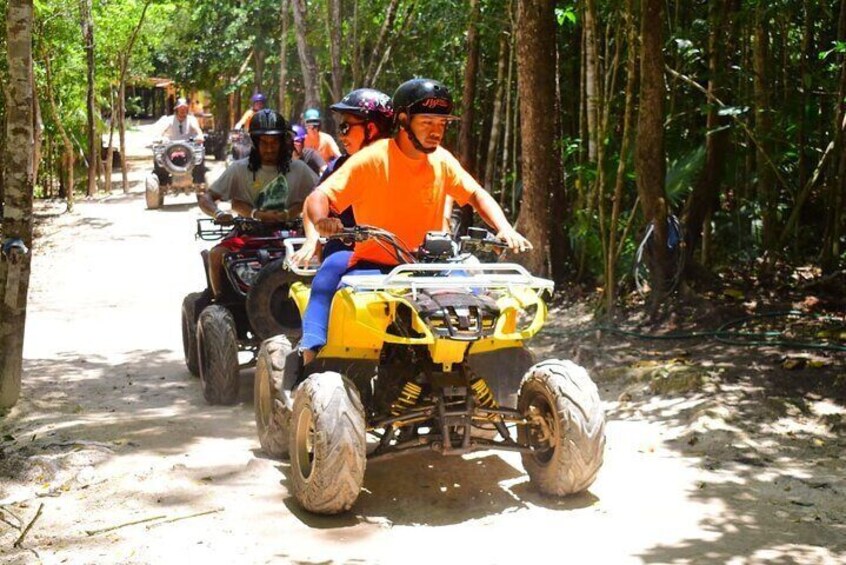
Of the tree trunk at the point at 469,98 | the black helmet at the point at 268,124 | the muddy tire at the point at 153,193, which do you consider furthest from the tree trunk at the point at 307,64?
the black helmet at the point at 268,124

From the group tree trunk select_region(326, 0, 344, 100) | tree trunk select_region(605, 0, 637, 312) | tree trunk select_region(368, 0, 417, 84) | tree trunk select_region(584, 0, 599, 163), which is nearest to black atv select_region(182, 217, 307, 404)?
tree trunk select_region(605, 0, 637, 312)

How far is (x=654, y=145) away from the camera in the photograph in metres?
9.02

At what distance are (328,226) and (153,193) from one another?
54.7 feet

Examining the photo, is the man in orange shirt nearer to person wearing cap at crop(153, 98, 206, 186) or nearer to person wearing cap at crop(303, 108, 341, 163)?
person wearing cap at crop(303, 108, 341, 163)

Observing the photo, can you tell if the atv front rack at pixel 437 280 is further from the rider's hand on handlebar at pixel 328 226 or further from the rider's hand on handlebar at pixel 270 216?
the rider's hand on handlebar at pixel 270 216

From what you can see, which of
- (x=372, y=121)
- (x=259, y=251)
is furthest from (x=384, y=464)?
(x=259, y=251)

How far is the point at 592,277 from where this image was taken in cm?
1094

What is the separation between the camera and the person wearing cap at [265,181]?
8297 mm

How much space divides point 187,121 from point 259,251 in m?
14.1

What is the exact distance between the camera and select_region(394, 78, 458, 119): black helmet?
546 cm

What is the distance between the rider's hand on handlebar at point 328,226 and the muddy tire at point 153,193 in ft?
54.3

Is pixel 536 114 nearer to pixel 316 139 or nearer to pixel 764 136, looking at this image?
pixel 764 136

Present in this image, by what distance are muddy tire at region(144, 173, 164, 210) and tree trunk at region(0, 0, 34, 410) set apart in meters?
13.9

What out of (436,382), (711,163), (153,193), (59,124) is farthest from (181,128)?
(436,382)
